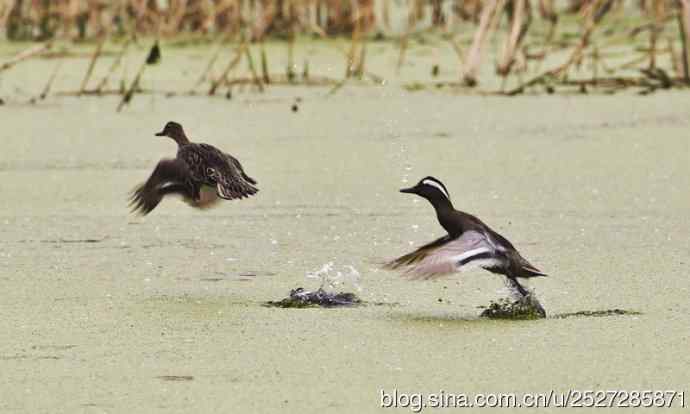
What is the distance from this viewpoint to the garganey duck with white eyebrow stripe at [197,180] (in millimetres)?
3609

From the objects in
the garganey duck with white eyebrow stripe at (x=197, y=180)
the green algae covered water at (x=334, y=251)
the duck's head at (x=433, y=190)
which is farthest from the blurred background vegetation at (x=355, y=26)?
the duck's head at (x=433, y=190)

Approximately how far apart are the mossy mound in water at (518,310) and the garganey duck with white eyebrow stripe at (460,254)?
0.7 inches

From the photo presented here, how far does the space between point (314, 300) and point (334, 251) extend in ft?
1.74

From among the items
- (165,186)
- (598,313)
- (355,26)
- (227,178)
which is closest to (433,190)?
(598,313)

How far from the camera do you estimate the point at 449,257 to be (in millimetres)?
3008

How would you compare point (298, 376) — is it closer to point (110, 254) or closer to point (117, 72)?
point (110, 254)

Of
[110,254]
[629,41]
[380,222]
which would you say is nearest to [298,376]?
[110,254]

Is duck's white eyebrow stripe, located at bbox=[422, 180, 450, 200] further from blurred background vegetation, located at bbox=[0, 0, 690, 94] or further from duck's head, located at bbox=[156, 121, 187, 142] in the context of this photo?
blurred background vegetation, located at bbox=[0, 0, 690, 94]

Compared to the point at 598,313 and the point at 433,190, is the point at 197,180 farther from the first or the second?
the point at 598,313

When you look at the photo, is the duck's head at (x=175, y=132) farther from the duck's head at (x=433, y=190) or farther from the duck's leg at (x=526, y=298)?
the duck's leg at (x=526, y=298)

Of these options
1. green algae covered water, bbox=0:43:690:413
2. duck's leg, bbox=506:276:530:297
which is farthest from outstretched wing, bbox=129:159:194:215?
duck's leg, bbox=506:276:530:297

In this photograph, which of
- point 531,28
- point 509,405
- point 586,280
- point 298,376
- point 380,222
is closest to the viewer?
point 509,405

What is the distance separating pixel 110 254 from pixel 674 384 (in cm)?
150

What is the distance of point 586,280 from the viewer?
3.41 metres
